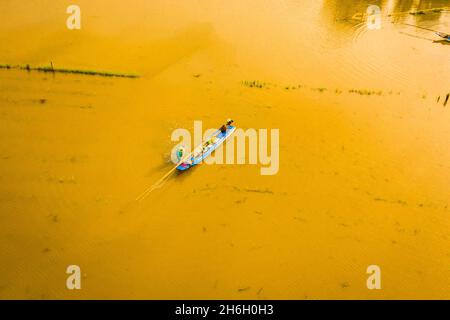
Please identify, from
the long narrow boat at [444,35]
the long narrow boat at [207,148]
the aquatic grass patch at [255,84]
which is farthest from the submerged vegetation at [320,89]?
the long narrow boat at [444,35]

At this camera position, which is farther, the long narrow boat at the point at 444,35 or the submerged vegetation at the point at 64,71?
the long narrow boat at the point at 444,35

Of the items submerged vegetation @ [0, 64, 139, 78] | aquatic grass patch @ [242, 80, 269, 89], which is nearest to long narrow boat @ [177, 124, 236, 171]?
aquatic grass patch @ [242, 80, 269, 89]

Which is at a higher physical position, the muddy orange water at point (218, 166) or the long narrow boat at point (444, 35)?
the long narrow boat at point (444, 35)

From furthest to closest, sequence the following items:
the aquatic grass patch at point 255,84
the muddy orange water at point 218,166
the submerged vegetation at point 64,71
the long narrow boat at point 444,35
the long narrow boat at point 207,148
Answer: the long narrow boat at point 444,35 < the aquatic grass patch at point 255,84 < the submerged vegetation at point 64,71 < the long narrow boat at point 207,148 < the muddy orange water at point 218,166

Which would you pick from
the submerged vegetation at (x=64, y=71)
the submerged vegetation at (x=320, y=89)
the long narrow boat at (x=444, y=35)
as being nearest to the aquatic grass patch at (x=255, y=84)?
the submerged vegetation at (x=320, y=89)

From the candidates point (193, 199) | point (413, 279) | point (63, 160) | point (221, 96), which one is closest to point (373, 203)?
point (413, 279)

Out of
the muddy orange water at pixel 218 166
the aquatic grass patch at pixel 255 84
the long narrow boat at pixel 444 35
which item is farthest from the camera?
the long narrow boat at pixel 444 35

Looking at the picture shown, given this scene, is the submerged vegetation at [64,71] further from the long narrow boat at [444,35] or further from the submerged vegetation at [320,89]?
the long narrow boat at [444,35]
